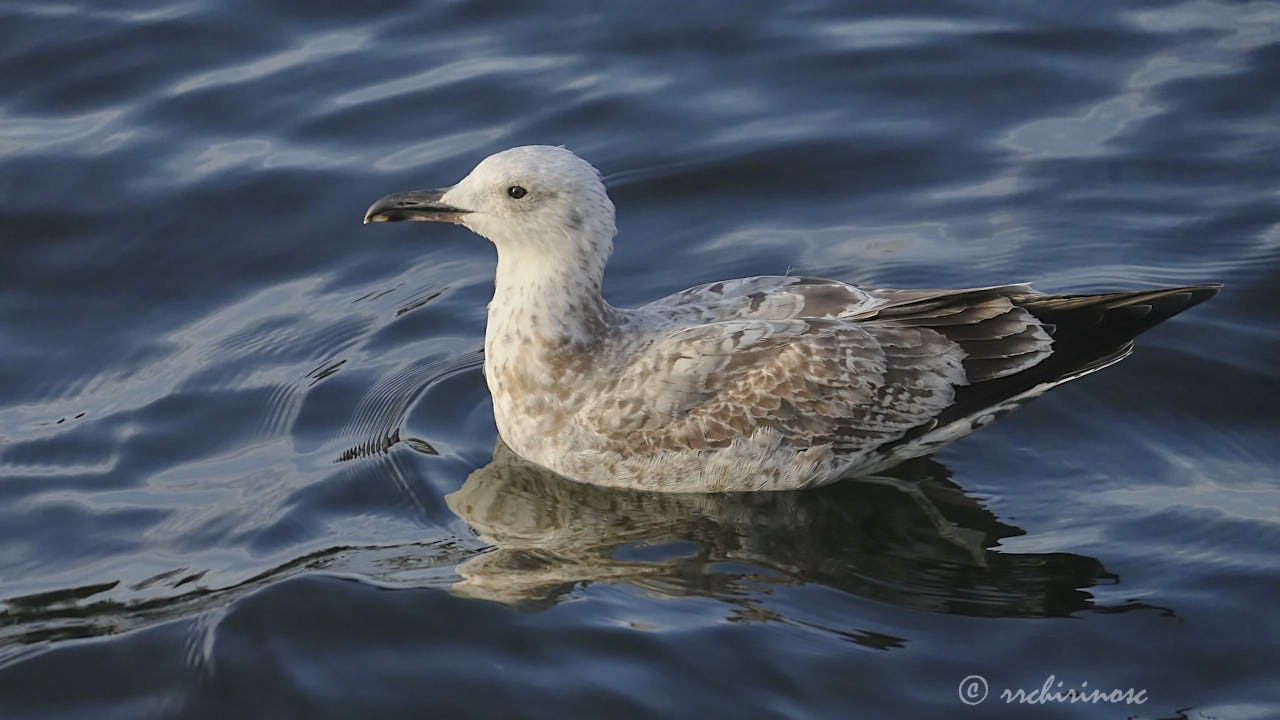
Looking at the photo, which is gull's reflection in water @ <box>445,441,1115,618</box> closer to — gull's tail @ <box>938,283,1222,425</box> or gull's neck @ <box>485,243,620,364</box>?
gull's tail @ <box>938,283,1222,425</box>

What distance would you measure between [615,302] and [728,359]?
1903mm

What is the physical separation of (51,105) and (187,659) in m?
6.38

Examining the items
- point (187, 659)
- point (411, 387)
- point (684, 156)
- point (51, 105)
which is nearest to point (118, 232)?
point (51, 105)

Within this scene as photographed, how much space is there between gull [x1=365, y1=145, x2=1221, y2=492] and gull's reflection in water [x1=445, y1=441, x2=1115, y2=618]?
6.7 inches

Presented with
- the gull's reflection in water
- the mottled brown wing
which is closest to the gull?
the mottled brown wing

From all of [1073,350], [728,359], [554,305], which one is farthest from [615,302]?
[1073,350]

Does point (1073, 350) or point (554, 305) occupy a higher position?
point (554, 305)

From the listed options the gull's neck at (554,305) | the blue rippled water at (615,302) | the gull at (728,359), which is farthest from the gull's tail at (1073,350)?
the gull's neck at (554,305)

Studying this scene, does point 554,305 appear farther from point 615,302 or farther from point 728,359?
point 615,302

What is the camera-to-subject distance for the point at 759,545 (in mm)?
7266

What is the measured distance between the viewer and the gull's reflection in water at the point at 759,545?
22.4 ft

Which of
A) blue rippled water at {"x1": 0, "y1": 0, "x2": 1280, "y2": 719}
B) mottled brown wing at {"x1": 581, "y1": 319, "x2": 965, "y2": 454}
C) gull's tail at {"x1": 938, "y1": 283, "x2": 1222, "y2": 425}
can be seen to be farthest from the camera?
gull's tail at {"x1": 938, "y1": 283, "x2": 1222, "y2": 425}

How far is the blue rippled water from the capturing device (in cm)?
632

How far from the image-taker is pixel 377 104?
11422mm
